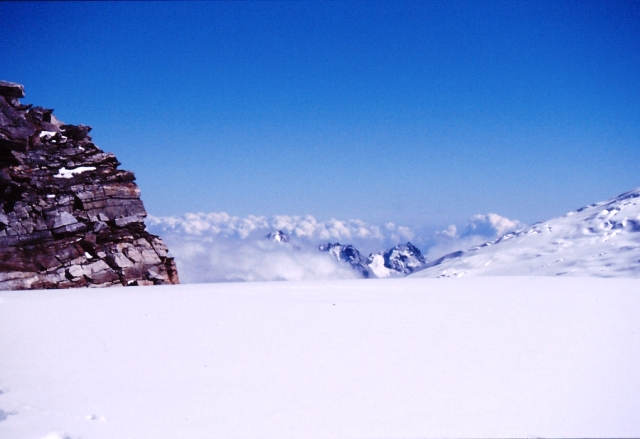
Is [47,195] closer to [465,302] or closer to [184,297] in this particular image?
[184,297]

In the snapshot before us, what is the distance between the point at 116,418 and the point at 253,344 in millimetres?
2946

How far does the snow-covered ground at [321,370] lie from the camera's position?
16.6 ft

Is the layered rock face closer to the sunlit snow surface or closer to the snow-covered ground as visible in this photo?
the snow-covered ground

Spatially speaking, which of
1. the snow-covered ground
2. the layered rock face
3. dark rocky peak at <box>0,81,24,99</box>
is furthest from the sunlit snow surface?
dark rocky peak at <box>0,81,24,99</box>

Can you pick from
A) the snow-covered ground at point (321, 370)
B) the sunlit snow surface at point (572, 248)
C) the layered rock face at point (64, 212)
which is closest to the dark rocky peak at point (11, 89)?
the layered rock face at point (64, 212)

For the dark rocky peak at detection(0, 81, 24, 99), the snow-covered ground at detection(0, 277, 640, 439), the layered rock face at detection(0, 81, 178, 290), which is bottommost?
the snow-covered ground at detection(0, 277, 640, 439)

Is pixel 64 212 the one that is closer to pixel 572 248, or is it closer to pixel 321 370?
pixel 321 370

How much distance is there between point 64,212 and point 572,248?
141 feet

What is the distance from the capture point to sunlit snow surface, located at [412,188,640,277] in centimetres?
3594

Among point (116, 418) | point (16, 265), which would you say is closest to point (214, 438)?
point (116, 418)

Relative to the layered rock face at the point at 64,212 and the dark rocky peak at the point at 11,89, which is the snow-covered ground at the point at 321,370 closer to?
the layered rock face at the point at 64,212

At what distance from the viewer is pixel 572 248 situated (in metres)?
42.6

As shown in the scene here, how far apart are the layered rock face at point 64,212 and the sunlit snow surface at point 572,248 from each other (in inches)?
1252

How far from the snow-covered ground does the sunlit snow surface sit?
93.6ft
